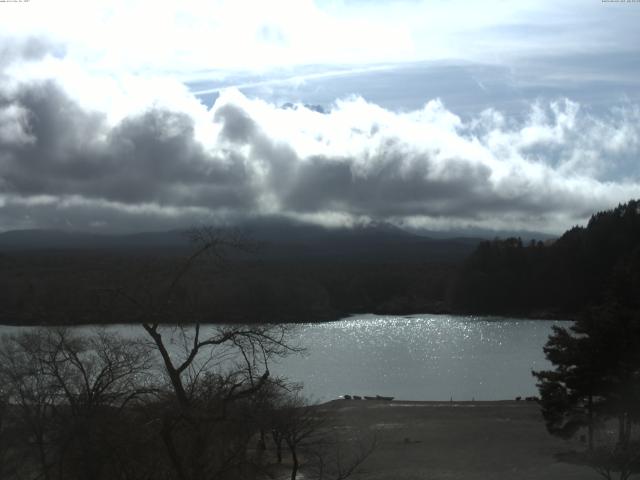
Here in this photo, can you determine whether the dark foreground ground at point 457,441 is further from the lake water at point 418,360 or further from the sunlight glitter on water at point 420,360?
the sunlight glitter on water at point 420,360

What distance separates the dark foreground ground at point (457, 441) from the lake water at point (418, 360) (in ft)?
12.4

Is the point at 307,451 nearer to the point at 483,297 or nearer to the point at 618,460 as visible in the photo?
the point at 618,460

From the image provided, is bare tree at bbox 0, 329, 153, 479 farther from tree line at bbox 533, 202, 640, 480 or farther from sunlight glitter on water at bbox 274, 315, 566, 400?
sunlight glitter on water at bbox 274, 315, 566, 400

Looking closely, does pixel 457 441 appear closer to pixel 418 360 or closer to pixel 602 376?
pixel 602 376

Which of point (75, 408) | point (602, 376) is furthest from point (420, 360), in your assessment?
point (75, 408)

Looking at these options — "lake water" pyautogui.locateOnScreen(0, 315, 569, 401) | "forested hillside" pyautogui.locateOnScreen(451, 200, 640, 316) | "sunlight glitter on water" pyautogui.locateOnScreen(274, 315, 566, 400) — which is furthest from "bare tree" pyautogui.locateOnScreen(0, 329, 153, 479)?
"forested hillside" pyautogui.locateOnScreen(451, 200, 640, 316)

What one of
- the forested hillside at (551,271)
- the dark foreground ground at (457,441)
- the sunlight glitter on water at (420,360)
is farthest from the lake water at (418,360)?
the forested hillside at (551,271)

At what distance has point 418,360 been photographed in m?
55.3

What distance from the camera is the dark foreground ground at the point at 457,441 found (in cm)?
2352

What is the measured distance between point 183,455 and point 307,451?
Answer: 1397 centimetres

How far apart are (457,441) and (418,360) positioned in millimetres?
26742

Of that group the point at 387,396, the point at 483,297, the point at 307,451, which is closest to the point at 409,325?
the point at 483,297

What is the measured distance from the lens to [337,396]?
4016cm

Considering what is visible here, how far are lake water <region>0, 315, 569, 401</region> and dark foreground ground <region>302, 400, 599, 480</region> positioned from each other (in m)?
3.77
